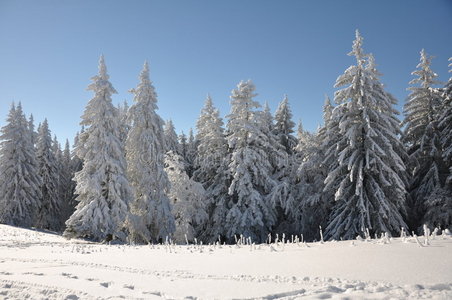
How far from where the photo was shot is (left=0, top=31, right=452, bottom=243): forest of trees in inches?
667

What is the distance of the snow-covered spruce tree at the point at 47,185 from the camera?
120ft

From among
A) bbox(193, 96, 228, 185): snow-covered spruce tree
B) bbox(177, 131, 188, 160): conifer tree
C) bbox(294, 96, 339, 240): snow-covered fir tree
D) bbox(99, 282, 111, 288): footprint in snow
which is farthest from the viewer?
bbox(177, 131, 188, 160): conifer tree

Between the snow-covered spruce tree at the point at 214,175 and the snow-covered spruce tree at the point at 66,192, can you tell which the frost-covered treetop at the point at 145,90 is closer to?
the snow-covered spruce tree at the point at 214,175

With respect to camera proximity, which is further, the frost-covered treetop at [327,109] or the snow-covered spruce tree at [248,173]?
the frost-covered treetop at [327,109]

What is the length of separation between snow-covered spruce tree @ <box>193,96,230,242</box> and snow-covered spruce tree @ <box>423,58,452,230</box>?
14.3 meters

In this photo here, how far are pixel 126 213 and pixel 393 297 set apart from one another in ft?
59.9

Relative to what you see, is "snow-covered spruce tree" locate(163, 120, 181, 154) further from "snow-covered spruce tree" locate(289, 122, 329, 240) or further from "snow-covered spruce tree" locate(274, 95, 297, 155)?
"snow-covered spruce tree" locate(289, 122, 329, 240)

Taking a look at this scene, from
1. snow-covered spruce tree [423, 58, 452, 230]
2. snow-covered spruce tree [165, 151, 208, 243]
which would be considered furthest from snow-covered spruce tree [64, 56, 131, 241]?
snow-covered spruce tree [423, 58, 452, 230]

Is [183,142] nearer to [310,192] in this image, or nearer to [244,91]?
[244,91]

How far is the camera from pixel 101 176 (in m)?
19.6

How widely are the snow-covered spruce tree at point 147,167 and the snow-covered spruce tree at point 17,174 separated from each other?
1540cm

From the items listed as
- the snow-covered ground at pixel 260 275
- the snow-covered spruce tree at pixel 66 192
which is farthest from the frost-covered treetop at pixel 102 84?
the snow-covered spruce tree at pixel 66 192

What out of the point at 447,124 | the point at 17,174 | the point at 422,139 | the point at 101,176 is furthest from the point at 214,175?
the point at 17,174

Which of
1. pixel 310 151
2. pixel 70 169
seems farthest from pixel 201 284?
pixel 70 169
